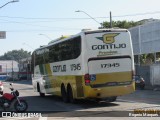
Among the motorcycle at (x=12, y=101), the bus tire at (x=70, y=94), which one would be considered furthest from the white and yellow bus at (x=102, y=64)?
the motorcycle at (x=12, y=101)

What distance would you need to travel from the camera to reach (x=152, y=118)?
44.0ft

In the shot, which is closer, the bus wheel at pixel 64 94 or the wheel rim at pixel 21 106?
the wheel rim at pixel 21 106

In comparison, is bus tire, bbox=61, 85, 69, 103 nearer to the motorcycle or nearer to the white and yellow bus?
the white and yellow bus

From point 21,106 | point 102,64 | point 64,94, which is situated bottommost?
point 21,106

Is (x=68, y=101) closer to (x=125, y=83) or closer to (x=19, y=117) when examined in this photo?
(x=125, y=83)

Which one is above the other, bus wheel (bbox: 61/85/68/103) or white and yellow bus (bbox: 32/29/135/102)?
white and yellow bus (bbox: 32/29/135/102)

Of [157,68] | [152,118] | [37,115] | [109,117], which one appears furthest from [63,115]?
[157,68]

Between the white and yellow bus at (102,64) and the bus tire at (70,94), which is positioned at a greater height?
the white and yellow bus at (102,64)

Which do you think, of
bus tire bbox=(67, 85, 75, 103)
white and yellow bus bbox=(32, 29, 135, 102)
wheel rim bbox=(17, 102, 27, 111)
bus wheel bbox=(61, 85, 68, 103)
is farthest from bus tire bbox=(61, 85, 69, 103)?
wheel rim bbox=(17, 102, 27, 111)

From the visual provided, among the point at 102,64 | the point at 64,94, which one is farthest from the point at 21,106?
the point at 64,94

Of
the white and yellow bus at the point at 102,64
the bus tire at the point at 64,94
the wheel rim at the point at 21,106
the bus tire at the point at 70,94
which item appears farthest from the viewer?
the bus tire at the point at 64,94

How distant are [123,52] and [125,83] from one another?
4.86 feet

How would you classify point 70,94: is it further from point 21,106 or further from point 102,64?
point 21,106

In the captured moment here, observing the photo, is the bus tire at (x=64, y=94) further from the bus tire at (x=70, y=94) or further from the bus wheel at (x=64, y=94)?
the bus tire at (x=70, y=94)
